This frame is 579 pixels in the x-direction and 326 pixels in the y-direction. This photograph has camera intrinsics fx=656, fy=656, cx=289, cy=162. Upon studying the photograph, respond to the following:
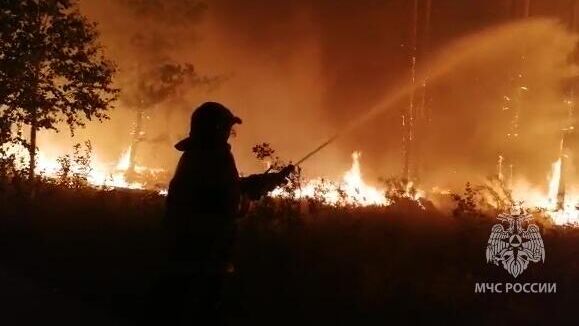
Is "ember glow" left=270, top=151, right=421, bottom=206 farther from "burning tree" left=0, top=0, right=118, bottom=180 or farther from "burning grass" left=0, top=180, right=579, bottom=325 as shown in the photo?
"burning tree" left=0, top=0, right=118, bottom=180

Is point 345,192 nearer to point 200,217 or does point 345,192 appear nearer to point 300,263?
point 300,263

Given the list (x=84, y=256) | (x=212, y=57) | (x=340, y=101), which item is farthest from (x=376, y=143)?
(x=84, y=256)

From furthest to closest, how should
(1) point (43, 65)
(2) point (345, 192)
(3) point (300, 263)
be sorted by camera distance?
(1) point (43, 65) → (2) point (345, 192) → (3) point (300, 263)

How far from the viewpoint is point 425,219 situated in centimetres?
1112

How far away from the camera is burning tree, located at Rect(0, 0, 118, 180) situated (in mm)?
11477

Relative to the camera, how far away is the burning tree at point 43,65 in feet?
37.7

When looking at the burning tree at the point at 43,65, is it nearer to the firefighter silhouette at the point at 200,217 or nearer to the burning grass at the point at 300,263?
the burning grass at the point at 300,263

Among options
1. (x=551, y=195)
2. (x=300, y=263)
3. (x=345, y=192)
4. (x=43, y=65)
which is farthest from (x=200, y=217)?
(x=551, y=195)

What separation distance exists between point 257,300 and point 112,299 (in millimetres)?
1373

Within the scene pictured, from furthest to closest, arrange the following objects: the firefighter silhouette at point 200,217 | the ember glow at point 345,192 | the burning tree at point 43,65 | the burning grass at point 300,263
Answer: the burning tree at point 43,65 → the ember glow at point 345,192 → the burning grass at point 300,263 → the firefighter silhouette at point 200,217

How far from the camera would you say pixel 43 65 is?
1198cm

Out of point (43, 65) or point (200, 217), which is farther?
point (43, 65)

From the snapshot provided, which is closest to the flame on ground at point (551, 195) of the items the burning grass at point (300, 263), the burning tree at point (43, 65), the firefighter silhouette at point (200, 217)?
the burning grass at point (300, 263)

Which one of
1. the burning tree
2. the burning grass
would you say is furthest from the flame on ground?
the burning tree
